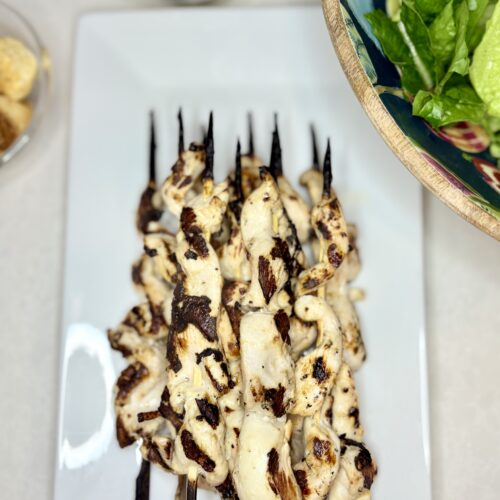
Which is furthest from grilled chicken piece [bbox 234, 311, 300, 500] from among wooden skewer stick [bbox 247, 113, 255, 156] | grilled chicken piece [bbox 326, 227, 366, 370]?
wooden skewer stick [bbox 247, 113, 255, 156]

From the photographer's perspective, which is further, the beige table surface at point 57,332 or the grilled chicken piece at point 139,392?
the beige table surface at point 57,332

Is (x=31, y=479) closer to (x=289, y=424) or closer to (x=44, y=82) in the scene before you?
(x=289, y=424)

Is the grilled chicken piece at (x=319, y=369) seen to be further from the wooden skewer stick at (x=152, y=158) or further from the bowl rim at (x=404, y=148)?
the wooden skewer stick at (x=152, y=158)

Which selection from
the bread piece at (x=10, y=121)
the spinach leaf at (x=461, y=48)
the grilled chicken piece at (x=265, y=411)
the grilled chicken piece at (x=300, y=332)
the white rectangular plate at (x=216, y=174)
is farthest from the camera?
the bread piece at (x=10, y=121)

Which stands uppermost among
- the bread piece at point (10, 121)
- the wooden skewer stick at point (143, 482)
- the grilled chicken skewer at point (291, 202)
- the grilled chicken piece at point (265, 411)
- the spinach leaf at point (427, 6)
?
the spinach leaf at point (427, 6)

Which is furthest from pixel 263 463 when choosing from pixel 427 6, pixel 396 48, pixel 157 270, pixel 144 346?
pixel 427 6

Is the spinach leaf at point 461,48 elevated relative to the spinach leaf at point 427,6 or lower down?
lower down

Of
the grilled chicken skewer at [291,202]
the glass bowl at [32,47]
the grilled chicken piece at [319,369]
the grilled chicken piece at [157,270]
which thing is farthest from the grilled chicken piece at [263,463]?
the glass bowl at [32,47]
